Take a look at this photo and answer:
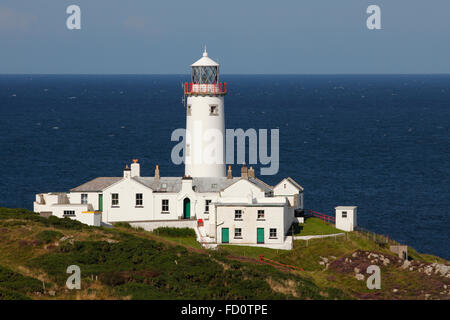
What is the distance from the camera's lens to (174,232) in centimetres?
5725

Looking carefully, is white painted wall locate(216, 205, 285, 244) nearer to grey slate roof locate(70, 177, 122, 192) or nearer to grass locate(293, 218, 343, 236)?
grass locate(293, 218, 343, 236)

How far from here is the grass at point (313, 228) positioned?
193 ft

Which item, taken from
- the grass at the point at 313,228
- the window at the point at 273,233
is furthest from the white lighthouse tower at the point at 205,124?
the window at the point at 273,233

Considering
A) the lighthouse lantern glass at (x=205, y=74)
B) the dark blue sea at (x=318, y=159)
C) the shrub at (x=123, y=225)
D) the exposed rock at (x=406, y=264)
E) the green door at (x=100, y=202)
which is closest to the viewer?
the exposed rock at (x=406, y=264)

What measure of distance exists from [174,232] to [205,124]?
Result: 1003 cm

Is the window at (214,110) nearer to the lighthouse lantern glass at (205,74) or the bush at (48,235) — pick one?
the lighthouse lantern glass at (205,74)

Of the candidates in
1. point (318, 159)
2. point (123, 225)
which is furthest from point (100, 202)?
point (318, 159)

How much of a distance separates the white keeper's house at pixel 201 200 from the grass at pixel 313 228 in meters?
0.95

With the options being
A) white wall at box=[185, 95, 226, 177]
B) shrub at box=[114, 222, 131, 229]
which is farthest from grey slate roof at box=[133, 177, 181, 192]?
shrub at box=[114, 222, 131, 229]

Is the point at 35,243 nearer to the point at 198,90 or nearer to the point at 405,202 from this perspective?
the point at 198,90

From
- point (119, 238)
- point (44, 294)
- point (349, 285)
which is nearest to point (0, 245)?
point (119, 238)

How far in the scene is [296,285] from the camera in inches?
1668

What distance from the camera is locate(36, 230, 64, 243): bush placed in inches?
1877

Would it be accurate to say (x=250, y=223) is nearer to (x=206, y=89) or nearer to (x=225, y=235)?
(x=225, y=235)
